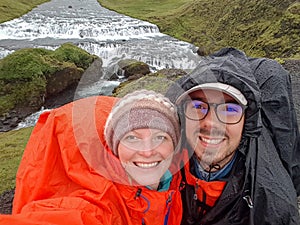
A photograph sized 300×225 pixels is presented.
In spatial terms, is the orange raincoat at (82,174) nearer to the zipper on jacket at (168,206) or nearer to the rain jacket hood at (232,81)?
the zipper on jacket at (168,206)

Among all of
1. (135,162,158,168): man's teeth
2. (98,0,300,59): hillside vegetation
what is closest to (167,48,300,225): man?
(135,162,158,168): man's teeth

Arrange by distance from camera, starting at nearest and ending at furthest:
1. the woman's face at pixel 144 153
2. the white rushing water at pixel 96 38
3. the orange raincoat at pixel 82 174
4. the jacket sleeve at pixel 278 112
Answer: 1. the orange raincoat at pixel 82 174
2. the woman's face at pixel 144 153
3. the jacket sleeve at pixel 278 112
4. the white rushing water at pixel 96 38

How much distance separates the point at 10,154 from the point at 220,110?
9.39 meters

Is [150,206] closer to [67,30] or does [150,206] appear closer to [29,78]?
[29,78]

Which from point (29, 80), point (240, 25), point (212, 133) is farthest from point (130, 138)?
point (240, 25)

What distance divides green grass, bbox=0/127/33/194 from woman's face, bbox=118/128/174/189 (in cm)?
690

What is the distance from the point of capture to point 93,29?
3180cm

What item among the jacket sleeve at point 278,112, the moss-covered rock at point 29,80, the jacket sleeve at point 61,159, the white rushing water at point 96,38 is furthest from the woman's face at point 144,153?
the white rushing water at point 96,38

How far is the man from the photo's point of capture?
2676 millimetres

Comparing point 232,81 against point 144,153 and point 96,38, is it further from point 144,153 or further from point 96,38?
point 96,38

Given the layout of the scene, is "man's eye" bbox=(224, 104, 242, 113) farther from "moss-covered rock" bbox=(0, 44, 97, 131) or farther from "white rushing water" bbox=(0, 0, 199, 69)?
"white rushing water" bbox=(0, 0, 199, 69)

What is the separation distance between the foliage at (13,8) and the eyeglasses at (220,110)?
37.4 metres

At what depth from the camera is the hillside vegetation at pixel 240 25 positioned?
22908 mm

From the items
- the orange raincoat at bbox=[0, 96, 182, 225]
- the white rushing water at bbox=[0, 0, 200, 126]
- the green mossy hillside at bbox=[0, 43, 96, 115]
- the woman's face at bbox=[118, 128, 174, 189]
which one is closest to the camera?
the orange raincoat at bbox=[0, 96, 182, 225]
